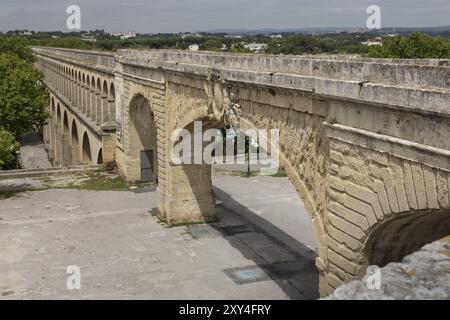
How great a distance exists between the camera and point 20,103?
112 feet

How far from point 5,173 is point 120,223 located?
1027cm

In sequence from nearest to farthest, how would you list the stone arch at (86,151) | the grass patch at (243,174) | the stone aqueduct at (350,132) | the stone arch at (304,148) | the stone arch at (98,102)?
1. the stone aqueduct at (350,132)
2. the stone arch at (304,148)
3. the grass patch at (243,174)
4. the stone arch at (98,102)
5. the stone arch at (86,151)

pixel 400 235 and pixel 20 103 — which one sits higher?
pixel 20 103

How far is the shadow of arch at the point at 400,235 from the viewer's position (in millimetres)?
8555

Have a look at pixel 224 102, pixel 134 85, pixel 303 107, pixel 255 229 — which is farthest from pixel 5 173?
pixel 303 107

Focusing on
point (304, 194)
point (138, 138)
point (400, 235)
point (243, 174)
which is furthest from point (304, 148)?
point (243, 174)

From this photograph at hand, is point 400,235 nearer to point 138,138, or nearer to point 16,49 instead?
point 138,138

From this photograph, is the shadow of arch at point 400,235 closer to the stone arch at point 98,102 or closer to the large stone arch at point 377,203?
the large stone arch at point 377,203

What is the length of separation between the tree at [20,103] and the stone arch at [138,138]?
11.1 metres

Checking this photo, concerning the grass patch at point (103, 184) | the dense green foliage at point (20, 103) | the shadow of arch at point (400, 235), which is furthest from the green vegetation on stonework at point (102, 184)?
the shadow of arch at point (400, 235)

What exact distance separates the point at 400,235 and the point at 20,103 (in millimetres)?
29987

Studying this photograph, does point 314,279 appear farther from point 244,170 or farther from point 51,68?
point 51,68

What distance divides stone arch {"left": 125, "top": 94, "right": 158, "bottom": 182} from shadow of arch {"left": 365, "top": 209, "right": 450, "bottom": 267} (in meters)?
17.2

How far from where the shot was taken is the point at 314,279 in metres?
14.5
